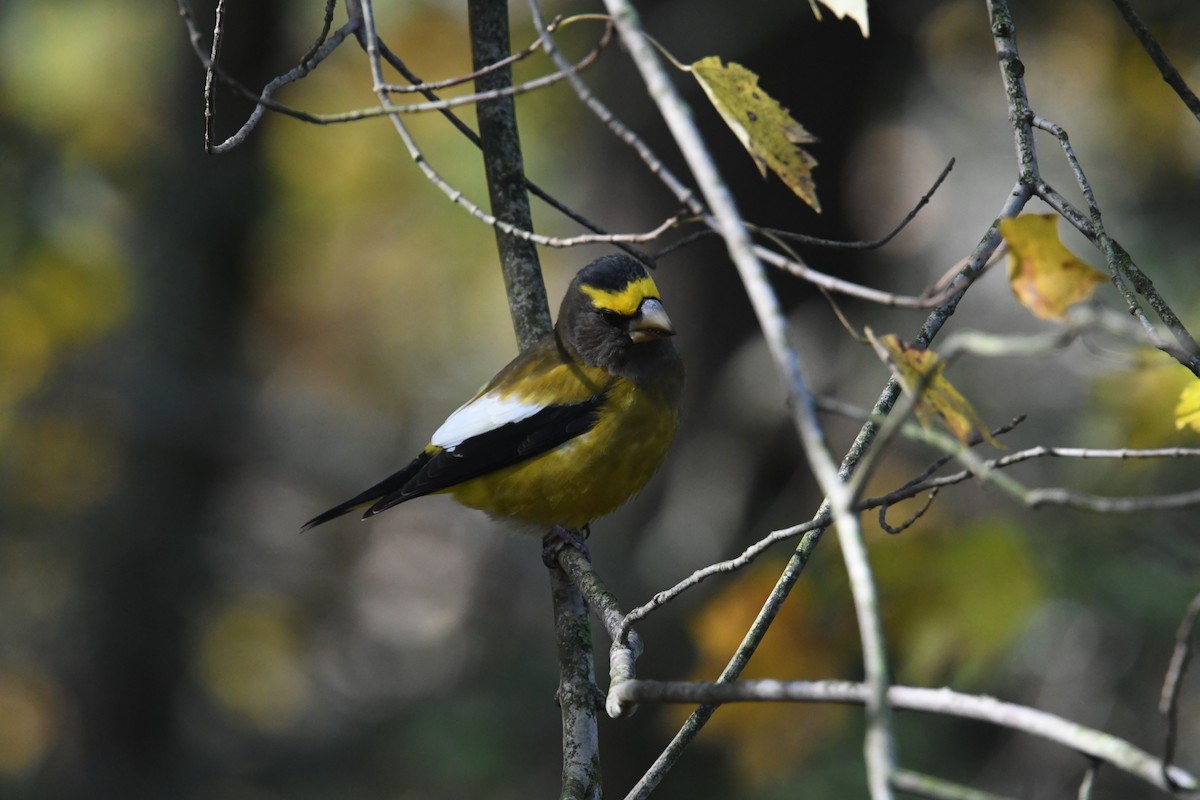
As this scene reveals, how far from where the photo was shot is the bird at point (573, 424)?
4.32 metres

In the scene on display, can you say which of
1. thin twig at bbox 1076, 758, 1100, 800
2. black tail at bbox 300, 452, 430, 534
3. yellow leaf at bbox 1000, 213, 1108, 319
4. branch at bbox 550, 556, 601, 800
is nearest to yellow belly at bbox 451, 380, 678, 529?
black tail at bbox 300, 452, 430, 534

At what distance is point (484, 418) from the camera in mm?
4496

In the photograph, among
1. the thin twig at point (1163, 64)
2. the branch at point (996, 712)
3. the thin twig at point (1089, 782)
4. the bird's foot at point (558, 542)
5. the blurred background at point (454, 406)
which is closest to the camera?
the branch at point (996, 712)

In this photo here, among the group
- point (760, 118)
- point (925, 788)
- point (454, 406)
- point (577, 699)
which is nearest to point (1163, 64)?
point (760, 118)

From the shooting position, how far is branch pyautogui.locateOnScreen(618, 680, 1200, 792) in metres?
1.28

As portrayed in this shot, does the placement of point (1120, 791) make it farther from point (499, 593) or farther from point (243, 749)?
point (243, 749)

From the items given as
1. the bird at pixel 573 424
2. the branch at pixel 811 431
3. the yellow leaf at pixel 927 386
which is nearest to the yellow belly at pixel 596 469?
the bird at pixel 573 424

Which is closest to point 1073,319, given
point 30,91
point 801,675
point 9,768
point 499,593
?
point 801,675

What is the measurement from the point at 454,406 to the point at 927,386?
33.7ft

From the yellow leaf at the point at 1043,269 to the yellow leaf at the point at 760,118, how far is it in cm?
50

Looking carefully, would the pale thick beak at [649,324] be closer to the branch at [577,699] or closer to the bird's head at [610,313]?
the bird's head at [610,313]

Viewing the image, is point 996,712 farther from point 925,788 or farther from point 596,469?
point 596,469

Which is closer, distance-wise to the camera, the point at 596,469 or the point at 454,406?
the point at 596,469

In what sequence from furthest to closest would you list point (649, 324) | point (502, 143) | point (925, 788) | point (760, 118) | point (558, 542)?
1. point (649, 324)
2. point (558, 542)
3. point (502, 143)
4. point (760, 118)
5. point (925, 788)
